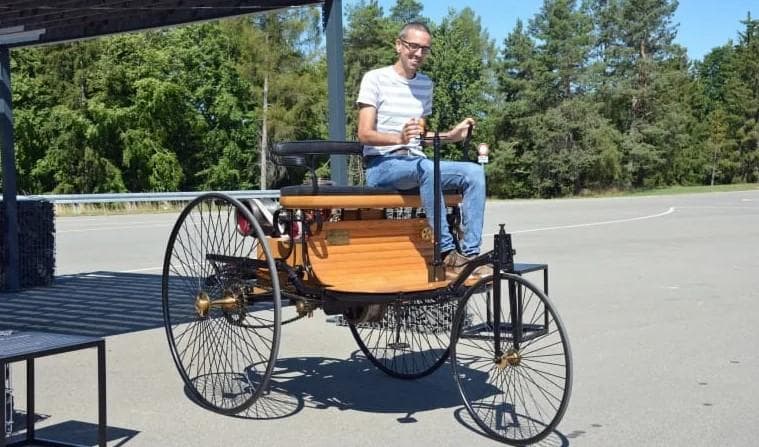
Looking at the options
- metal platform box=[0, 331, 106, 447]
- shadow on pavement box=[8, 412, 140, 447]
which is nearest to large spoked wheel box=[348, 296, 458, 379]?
shadow on pavement box=[8, 412, 140, 447]

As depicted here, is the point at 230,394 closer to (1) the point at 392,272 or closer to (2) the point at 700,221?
(1) the point at 392,272

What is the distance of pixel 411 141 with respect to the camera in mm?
5973

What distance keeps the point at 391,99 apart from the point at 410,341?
8.71 ft

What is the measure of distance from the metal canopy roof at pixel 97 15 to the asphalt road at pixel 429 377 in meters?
2.95

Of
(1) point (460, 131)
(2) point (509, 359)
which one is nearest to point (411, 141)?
(1) point (460, 131)

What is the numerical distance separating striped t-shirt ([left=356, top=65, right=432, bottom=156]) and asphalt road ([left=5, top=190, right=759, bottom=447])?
160cm

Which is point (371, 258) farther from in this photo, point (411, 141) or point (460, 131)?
point (460, 131)

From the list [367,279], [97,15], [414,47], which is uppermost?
[97,15]

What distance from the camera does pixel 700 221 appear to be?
992 inches

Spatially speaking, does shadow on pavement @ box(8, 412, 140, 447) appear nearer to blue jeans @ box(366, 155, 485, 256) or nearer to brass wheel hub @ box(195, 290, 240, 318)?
brass wheel hub @ box(195, 290, 240, 318)

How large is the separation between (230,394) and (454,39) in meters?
70.5

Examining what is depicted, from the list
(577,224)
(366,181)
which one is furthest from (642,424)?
(577,224)

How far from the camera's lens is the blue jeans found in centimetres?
573

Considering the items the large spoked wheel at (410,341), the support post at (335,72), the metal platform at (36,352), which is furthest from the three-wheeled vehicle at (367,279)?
the support post at (335,72)
